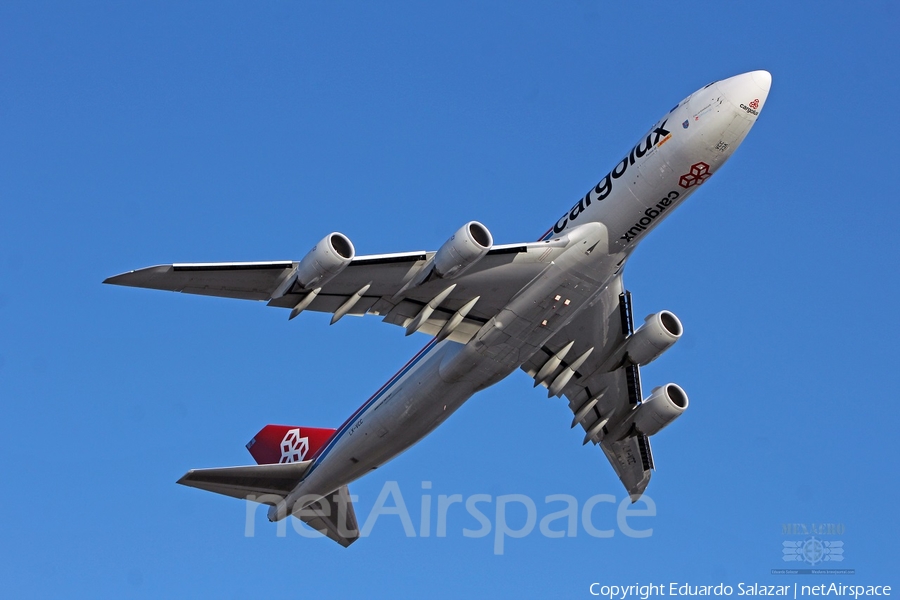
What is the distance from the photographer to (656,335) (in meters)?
40.3

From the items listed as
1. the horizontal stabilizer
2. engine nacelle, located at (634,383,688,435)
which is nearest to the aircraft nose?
engine nacelle, located at (634,383,688,435)

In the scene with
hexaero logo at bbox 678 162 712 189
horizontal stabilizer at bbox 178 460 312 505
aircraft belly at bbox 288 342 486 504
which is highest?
hexaero logo at bbox 678 162 712 189

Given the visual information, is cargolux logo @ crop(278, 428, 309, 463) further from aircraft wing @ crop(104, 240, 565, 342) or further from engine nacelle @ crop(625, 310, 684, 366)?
engine nacelle @ crop(625, 310, 684, 366)

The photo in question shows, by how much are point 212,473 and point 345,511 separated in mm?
6668

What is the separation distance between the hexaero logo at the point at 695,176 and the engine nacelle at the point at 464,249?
247 inches

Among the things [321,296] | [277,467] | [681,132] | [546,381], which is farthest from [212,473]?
[681,132]

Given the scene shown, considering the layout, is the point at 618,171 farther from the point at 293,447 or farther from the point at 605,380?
the point at 293,447

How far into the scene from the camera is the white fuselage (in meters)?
34.8

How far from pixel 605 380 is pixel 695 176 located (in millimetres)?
11511

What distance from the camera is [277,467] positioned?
141 ft

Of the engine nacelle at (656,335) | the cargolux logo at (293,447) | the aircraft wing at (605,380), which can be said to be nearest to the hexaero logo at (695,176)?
the aircraft wing at (605,380)

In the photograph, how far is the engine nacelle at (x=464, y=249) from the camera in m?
34.2

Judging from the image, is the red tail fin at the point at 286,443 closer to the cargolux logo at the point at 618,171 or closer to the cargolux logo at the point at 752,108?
the cargolux logo at the point at 618,171

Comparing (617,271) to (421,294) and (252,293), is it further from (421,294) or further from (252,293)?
(252,293)
